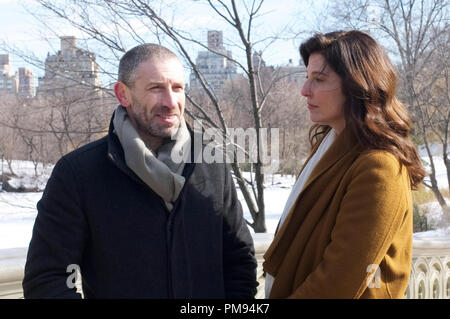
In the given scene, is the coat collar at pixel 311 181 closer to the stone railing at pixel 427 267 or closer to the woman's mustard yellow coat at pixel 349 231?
the woman's mustard yellow coat at pixel 349 231

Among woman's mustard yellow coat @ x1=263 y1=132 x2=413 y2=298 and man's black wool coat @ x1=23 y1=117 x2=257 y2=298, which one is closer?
woman's mustard yellow coat @ x1=263 y1=132 x2=413 y2=298

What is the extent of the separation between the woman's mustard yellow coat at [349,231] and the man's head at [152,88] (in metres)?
0.57

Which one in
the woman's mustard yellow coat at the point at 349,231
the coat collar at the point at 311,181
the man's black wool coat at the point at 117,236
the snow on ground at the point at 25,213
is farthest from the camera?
the snow on ground at the point at 25,213

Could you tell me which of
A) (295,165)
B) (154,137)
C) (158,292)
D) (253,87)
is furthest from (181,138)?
(295,165)

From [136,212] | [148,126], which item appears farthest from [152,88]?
[136,212]

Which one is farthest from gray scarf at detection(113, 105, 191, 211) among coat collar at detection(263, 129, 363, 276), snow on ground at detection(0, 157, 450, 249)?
snow on ground at detection(0, 157, 450, 249)

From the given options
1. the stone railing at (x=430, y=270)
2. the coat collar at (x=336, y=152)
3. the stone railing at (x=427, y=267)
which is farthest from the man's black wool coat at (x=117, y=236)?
the stone railing at (x=430, y=270)

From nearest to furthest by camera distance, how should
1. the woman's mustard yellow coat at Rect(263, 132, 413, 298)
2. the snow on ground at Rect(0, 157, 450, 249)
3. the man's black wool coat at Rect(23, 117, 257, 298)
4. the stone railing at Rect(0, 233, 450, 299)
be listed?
the woman's mustard yellow coat at Rect(263, 132, 413, 298) → the man's black wool coat at Rect(23, 117, 257, 298) → the stone railing at Rect(0, 233, 450, 299) → the snow on ground at Rect(0, 157, 450, 249)

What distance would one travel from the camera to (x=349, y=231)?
1.59 meters

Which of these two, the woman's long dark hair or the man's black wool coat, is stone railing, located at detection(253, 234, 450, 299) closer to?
the woman's long dark hair

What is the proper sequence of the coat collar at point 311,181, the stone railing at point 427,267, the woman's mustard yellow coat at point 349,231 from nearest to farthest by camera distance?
1. the woman's mustard yellow coat at point 349,231
2. the coat collar at point 311,181
3. the stone railing at point 427,267

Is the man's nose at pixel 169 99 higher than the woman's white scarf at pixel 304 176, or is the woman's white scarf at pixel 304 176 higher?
the man's nose at pixel 169 99

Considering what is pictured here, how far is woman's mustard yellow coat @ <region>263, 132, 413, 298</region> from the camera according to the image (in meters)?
1.58

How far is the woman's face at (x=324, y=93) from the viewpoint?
1.81 meters
